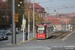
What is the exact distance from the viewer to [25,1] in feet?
245

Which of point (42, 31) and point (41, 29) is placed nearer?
point (42, 31)

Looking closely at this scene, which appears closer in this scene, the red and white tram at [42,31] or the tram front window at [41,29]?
the red and white tram at [42,31]

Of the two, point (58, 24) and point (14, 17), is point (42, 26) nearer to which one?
point (14, 17)

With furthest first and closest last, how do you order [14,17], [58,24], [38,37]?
[58,24] < [38,37] < [14,17]

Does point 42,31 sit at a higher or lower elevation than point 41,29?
lower

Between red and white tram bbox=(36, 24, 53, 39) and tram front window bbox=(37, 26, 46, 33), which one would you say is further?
tram front window bbox=(37, 26, 46, 33)

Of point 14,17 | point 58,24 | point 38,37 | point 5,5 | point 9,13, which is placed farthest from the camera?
point 58,24

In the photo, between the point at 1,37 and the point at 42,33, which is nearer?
the point at 1,37

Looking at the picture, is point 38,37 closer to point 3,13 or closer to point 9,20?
point 3,13

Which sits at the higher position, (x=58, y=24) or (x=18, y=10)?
(x=18, y=10)

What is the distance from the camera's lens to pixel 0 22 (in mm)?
73250

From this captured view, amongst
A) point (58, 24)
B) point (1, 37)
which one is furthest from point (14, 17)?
point (58, 24)

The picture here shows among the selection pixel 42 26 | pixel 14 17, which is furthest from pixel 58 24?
pixel 14 17

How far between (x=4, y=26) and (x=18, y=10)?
9.81 m
